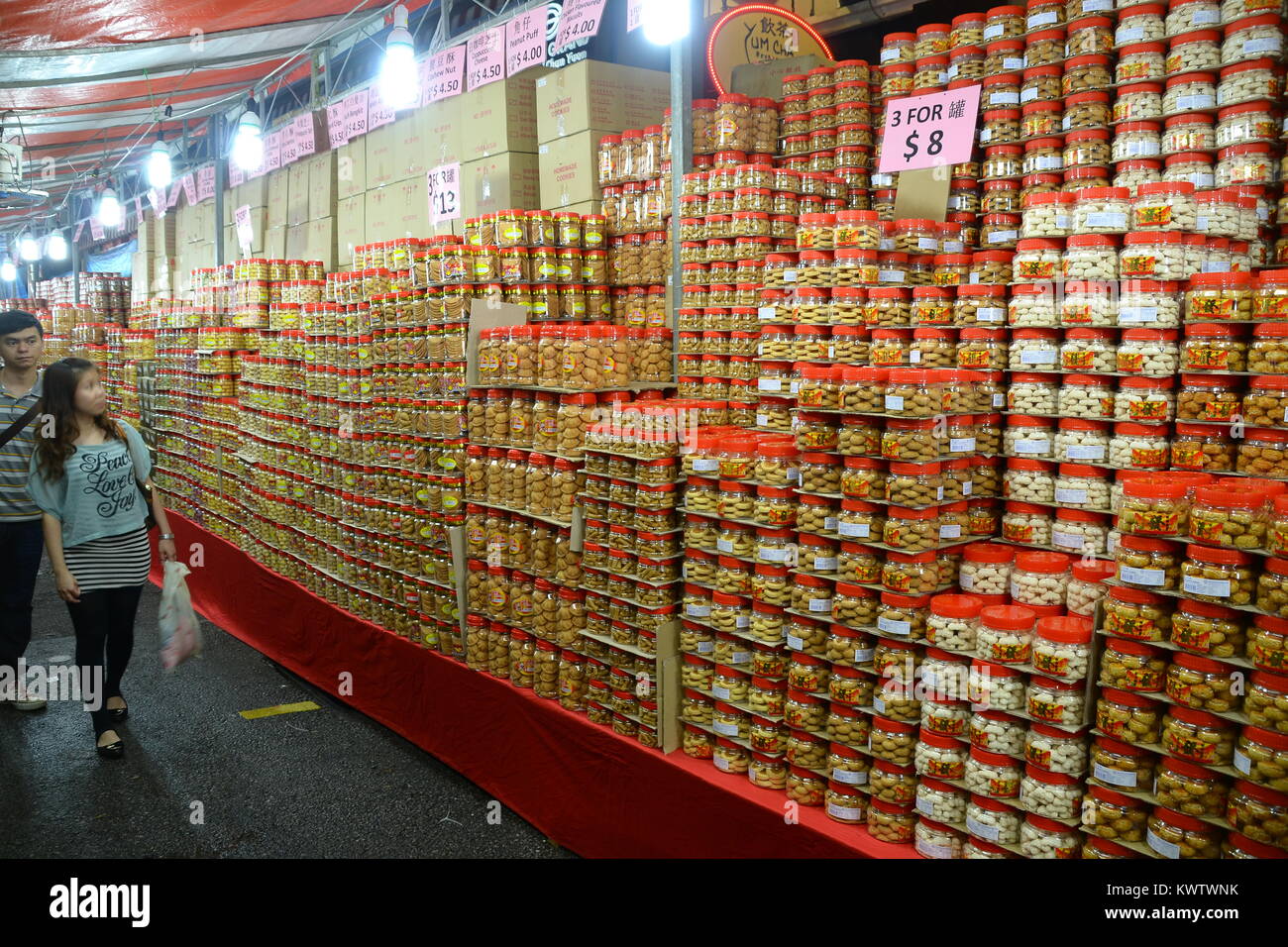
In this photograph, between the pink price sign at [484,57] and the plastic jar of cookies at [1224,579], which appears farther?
the pink price sign at [484,57]

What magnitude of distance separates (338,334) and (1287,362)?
15.2 ft

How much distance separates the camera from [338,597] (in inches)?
215

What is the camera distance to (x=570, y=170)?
534cm

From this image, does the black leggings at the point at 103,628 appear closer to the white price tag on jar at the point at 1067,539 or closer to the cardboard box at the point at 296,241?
the white price tag on jar at the point at 1067,539

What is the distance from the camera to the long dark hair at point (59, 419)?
4.07 metres

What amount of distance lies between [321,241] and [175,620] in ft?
15.3

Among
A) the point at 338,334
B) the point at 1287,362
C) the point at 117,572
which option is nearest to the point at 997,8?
the point at 1287,362

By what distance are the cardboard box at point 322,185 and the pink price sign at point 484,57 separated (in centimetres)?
224

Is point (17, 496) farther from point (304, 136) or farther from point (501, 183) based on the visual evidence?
point (304, 136)

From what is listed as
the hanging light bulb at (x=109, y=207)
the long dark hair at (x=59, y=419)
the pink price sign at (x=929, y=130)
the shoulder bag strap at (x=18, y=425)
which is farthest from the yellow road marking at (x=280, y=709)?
the hanging light bulb at (x=109, y=207)

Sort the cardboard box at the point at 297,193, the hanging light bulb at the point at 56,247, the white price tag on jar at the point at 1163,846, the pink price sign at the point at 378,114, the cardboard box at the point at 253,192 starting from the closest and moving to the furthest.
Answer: the white price tag on jar at the point at 1163,846
the pink price sign at the point at 378,114
the cardboard box at the point at 297,193
the cardboard box at the point at 253,192
the hanging light bulb at the point at 56,247

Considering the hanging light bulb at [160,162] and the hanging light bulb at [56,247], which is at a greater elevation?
the hanging light bulb at [56,247]

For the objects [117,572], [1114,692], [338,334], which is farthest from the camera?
[338,334]

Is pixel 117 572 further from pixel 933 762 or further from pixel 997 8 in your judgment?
pixel 997 8
